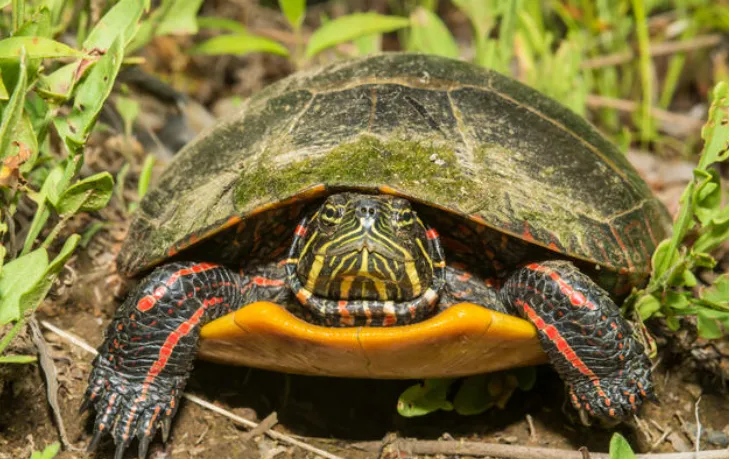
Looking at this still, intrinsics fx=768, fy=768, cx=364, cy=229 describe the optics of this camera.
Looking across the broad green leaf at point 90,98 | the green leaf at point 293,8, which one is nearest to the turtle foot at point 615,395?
the broad green leaf at point 90,98

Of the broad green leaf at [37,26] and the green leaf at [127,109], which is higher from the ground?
the broad green leaf at [37,26]

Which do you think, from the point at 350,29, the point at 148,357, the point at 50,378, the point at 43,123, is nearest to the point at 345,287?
the point at 148,357

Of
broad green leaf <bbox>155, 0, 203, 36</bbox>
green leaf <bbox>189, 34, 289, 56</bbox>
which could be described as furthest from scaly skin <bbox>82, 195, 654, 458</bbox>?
green leaf <bbox>189, 34, 289, 56</bbox>

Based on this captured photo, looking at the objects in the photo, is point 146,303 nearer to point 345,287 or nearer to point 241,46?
point 345,287

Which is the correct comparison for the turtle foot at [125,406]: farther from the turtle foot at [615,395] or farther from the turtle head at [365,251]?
the turtle foot at [615,395]

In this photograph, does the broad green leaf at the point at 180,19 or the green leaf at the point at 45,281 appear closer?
the green leaf at the point at 45,281

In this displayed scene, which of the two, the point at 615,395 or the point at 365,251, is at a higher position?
the point at 365,251

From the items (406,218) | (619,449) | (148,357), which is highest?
(406,218)

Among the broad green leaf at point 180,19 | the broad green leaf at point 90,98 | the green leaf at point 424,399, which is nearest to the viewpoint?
the broad green leaf at point 90,98

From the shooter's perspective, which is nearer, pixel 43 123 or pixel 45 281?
pixel 45 281
